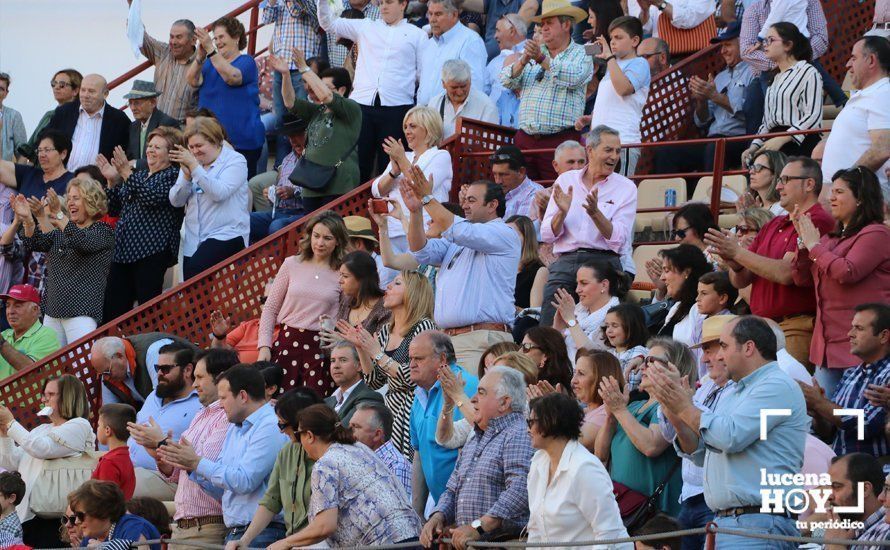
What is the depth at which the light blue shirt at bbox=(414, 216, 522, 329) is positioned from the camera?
37.3ft

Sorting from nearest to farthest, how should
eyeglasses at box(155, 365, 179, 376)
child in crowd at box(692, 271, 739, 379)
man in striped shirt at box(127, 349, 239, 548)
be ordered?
1. man in striped shirt at box(127, 349, 239, 548)
2. child in crowd at box(692, 271, 739, 379)
3. eyeglasses at box(155, 365, 179, 376)

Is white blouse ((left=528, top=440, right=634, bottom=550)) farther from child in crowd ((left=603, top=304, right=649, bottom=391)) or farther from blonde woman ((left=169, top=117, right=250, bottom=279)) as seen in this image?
blonde woman ((left=169, top=117, right=250, bottom=279))

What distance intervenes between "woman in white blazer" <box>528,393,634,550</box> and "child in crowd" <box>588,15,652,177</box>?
6.41m

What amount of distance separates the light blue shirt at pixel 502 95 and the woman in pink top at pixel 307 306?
3609 mm

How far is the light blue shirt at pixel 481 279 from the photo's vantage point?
11367 millimetres

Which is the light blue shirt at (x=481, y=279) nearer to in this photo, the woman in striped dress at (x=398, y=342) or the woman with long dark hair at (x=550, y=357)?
the woman in striped dress at (x=398, y=342)

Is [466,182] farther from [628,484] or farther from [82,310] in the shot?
[628,484]

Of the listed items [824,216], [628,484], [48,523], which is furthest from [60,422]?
[824,216]

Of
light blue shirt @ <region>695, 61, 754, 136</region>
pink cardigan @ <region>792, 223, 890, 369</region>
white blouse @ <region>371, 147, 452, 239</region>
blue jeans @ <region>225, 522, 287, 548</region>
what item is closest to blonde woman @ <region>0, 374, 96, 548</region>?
blue jeans @ <region>225, 522, 287, 548</region>

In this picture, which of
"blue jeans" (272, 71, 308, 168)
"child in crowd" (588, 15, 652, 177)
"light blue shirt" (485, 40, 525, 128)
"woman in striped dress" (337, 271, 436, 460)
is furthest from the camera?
"blue jeans" (272, 71, 308, 168)

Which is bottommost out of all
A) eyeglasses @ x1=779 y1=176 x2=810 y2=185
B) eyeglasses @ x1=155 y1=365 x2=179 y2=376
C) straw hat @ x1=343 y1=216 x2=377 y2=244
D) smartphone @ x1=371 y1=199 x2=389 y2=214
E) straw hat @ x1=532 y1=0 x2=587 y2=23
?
eyeglasses @ x1=155 y1=365 x2=179 y2=376

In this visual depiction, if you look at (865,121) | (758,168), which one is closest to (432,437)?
(758,168)

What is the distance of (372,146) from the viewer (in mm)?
15305

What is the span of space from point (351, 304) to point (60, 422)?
225cm
